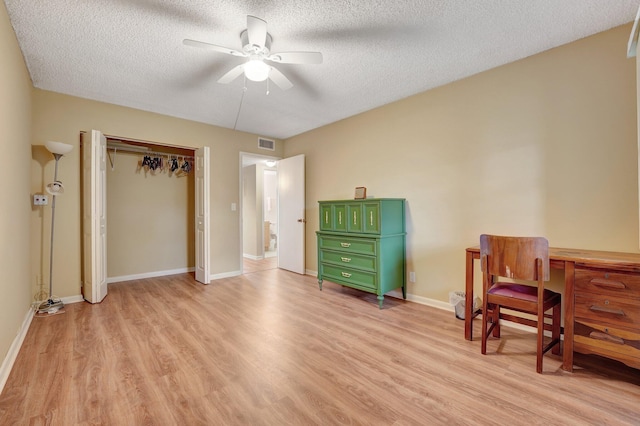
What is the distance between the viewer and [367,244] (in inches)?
133

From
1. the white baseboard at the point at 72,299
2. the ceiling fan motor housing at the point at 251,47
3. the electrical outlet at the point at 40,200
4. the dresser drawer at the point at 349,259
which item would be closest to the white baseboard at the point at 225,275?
the white baseboard at the point at 72,299

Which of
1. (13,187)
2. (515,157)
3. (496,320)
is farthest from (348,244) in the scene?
(13,187)

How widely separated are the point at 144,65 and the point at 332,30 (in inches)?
73.5

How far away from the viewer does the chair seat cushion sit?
6.85 feet

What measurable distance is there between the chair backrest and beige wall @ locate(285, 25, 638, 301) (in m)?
0.69

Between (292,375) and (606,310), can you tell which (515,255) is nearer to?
(606,310)

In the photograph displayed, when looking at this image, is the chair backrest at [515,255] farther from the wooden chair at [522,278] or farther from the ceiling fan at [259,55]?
the ceiling fan at [259,55]

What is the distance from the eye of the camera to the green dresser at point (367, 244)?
128 inches

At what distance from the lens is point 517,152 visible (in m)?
2.66

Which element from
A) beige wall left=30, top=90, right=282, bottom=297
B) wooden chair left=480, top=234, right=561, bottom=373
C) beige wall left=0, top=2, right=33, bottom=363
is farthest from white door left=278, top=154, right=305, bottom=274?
beige wall left=0, top=2, right=33, bottom=363

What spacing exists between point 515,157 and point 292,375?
8.86 feet

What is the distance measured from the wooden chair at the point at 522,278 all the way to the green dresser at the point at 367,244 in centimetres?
116

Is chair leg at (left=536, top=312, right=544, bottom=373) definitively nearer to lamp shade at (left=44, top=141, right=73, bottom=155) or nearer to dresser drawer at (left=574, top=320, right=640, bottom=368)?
dresser drawer at (left=574, top=320, right=640, bottom=368)

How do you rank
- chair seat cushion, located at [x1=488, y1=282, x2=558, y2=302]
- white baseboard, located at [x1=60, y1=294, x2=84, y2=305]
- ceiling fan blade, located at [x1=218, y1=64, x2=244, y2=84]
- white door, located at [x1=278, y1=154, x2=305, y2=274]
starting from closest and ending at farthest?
1. chair seat cushion, located at [x1=488, y1=282, x2=558, y2=302]
2. ceiling fan blade, located at [x1=218, y1=64, x2=244, y2=84]
3. white baseboard, located at [x1=60, y1=294, x2=84, y2=305]
4. white door, located at [x1=278, y1=154, x2=305, y2=274]
